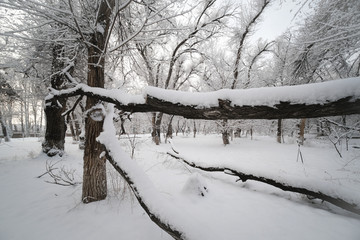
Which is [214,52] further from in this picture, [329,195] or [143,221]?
[143,221]

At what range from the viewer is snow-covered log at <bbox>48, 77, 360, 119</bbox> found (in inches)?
31.9

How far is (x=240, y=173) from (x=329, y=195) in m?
1.51

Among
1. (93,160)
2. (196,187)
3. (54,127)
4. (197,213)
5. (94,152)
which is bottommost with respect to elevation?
(197,213)

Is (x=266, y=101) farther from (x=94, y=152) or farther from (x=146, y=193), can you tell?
(x=94, y=152)

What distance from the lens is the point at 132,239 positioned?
1936 millimetres

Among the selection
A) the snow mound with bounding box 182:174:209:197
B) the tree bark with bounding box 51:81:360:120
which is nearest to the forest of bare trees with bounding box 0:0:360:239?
the tree bark with bounding box 51:81:360:120

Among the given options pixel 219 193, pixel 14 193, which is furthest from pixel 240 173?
pixel 14 193

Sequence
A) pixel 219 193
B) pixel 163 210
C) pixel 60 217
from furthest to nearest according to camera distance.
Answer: pixel 219 193 → pixel 60 217 → pixel 163 210

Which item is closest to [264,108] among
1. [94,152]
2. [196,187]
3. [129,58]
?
[196,187]

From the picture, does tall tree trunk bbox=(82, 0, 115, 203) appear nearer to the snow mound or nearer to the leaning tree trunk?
the snow mound

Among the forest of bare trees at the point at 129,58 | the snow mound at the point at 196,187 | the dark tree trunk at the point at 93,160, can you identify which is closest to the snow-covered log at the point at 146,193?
the forest of bare trees at the point at 129,58

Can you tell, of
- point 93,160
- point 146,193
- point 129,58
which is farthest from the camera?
point 129,58

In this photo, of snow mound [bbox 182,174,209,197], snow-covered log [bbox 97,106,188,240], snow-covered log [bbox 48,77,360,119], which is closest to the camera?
snow-covered log [bbox 48,77,360,119]

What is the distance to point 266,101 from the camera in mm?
983
